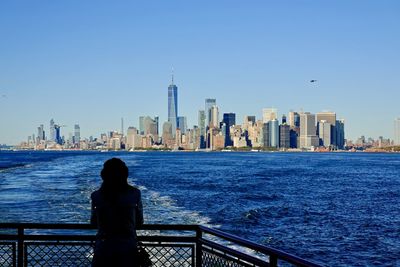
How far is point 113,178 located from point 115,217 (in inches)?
14.4

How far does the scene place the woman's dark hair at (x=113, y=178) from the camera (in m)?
5.57

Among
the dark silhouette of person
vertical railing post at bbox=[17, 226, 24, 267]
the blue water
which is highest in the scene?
the dark silhouette of person

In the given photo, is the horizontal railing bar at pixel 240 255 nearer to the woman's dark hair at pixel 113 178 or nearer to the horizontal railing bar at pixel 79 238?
the horizontal railing bar at pixel 79 238

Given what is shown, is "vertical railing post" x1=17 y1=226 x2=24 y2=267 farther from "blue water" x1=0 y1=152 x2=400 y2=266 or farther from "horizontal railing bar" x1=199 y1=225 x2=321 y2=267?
"blue water" x1=0 y1=152 x2=400 y2=266

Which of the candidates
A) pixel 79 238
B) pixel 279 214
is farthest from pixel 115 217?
pixel 279 214

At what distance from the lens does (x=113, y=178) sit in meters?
5.58

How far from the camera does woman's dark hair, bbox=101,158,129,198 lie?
5574mm

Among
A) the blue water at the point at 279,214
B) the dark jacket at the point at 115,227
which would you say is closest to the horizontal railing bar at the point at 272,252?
the dark jacket at the point at 115,227

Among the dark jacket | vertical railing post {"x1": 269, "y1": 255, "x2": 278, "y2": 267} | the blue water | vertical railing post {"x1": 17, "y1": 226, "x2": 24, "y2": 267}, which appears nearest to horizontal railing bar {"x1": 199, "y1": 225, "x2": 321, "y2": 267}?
vertical railing post {"x1": 269, "y1": 255, "x2": 278, "y2": 267}

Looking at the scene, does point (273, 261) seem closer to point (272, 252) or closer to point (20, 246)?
point (272, 252)

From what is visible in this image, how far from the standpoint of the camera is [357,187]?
62.2m

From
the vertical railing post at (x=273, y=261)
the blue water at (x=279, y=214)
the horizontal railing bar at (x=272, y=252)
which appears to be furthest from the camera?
the blue water at (x=279, y=214)

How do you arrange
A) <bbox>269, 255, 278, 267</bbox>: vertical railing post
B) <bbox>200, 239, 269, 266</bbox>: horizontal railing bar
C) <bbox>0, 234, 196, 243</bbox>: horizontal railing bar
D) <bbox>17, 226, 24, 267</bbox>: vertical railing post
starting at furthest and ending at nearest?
<bbox>17, 226, 24, 267</bbox>: vertical railing post → <bbox>0, 234, 196, 243</bbox>: horizontal railing bar → <bbox>200, 239, 269, 266</bbox>: horizontal railing bar → <bbox>269, 255, 278, 267</bbox>: vertical railing post

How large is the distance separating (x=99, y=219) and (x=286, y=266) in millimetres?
14752
